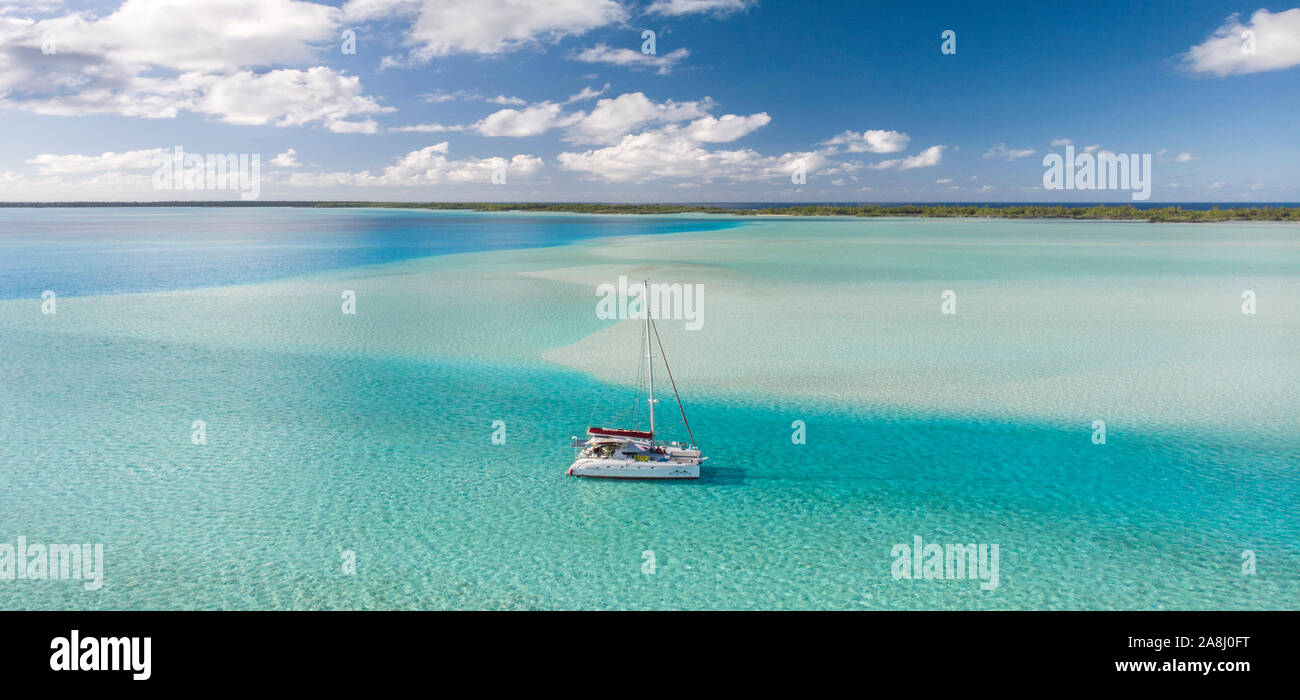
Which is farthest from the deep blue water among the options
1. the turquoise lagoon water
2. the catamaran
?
the catamaran

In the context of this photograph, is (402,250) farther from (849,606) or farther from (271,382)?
(849,606)

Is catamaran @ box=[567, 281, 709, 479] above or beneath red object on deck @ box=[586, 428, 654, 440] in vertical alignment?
beneath

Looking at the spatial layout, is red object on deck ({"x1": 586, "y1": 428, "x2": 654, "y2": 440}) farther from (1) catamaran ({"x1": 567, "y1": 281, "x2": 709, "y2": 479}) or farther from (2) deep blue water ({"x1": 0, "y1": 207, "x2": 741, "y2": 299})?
(2) deep blue water ({"x1": 0, "y1": 207, "x2": 741, "y2": 299})

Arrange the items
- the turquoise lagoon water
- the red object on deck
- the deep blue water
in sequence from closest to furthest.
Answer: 1. the turquoise lagoon water
2. the red object on deck
3. the deep blue water

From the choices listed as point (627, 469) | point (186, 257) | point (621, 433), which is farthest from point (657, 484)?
point (186, 257)

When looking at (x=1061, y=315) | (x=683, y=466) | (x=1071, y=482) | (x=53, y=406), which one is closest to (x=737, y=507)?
(x=683, y=466)

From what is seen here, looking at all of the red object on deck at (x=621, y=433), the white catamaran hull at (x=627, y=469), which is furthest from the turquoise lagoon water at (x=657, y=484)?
the red object on deck at (x=621, y=433)

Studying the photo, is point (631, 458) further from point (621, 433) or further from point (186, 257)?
point (186, 257)
